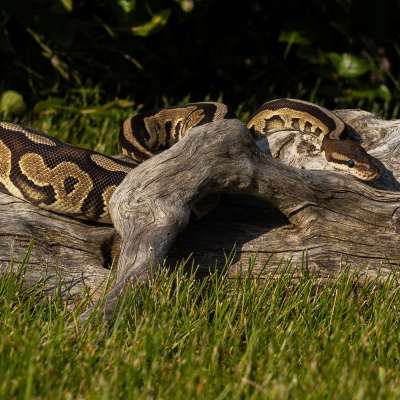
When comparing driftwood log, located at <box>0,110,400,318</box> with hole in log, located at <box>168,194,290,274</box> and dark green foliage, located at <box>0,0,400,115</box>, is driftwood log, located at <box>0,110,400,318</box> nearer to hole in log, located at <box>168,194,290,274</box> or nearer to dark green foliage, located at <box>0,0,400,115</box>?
hole in log, located at <box>168,194,290,274</box>

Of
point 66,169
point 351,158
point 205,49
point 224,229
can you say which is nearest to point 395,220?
point 351,158

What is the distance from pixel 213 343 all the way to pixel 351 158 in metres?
2.60

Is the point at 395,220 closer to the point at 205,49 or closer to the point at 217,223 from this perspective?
the point at 217,223

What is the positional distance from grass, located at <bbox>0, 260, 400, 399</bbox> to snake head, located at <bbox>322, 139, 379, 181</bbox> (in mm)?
1008

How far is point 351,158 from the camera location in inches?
272

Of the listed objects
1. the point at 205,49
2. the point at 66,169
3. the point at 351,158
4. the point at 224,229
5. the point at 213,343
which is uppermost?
the point at 205,49

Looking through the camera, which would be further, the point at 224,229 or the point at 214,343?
the point at 224,229

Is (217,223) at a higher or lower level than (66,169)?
lower

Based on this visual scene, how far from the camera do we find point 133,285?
540 cm

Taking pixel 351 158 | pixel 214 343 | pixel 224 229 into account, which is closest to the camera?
pixel 214 343

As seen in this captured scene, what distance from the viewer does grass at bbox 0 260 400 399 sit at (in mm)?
4211

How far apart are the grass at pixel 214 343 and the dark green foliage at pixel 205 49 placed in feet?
16.4

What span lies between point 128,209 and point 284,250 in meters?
1.28

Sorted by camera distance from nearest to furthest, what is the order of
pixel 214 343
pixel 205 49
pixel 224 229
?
pixel 214 343, pixel 224 229, pixel 205 49
